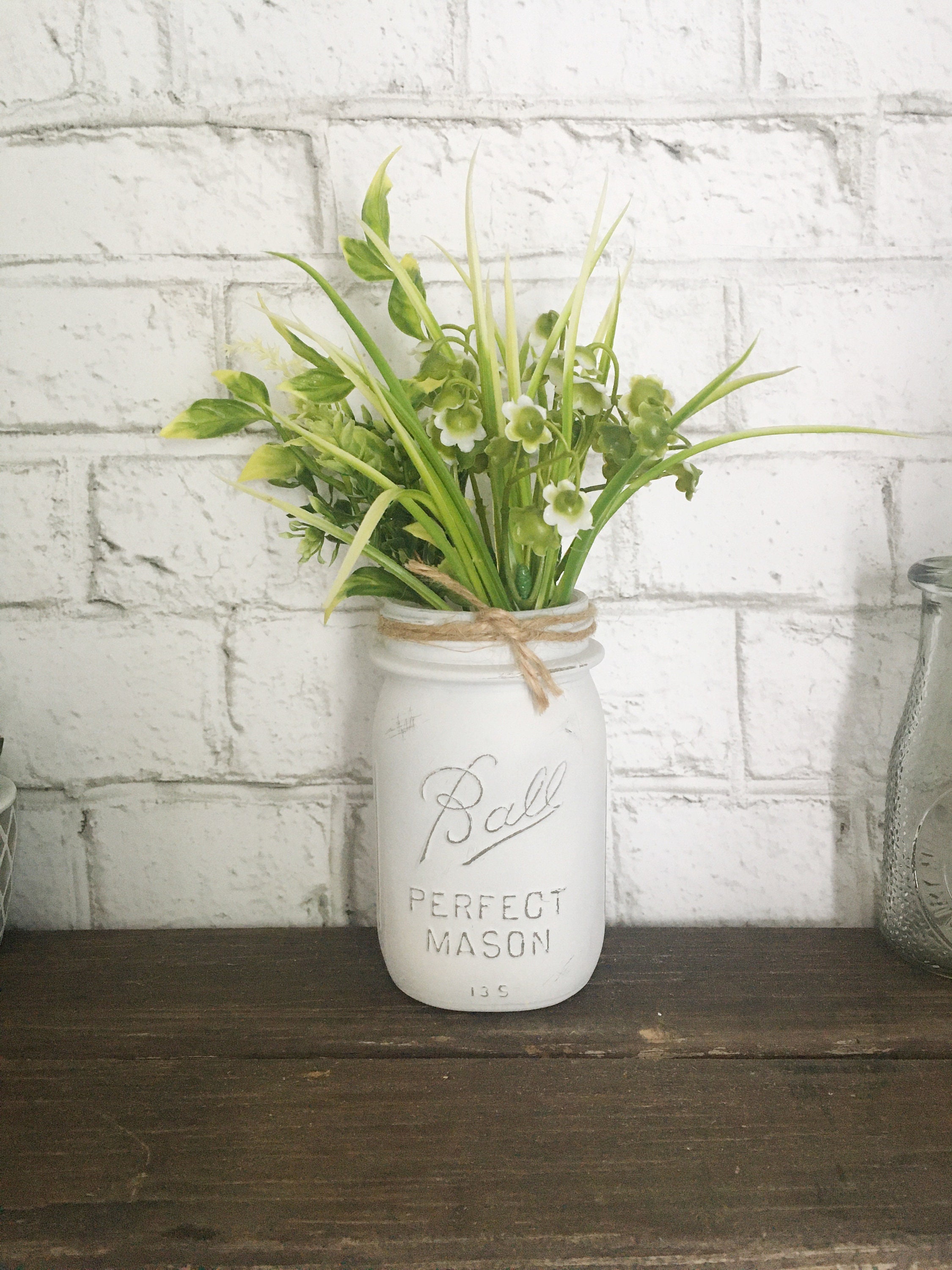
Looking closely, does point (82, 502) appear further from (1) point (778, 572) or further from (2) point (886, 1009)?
(2) point (886, 1009)

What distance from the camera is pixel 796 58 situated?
0.74m

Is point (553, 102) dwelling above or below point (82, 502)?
above

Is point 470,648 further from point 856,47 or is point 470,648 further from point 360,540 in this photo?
point 856,47

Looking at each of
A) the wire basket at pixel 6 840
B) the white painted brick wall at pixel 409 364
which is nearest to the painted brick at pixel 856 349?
the white painted brick wall at pixel 409 364

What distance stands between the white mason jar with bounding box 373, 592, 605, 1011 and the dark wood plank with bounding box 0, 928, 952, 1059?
4 centimetres

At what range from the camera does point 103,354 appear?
783 mm

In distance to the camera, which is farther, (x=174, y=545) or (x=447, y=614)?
(x=174, y=545)

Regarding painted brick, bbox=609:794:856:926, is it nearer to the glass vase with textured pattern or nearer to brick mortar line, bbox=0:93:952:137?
the glass vase with textured pattern

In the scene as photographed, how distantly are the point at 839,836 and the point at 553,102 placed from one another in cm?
63

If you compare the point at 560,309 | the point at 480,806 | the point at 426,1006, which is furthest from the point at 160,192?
the point at 426,1006

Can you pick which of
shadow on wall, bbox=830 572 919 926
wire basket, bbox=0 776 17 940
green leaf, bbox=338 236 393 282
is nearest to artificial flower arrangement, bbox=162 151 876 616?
green leaf, bbox=338 236 393 282

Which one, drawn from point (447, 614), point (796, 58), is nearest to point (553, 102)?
point (796, 58)

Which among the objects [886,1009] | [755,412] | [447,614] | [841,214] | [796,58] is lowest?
[886,1009]

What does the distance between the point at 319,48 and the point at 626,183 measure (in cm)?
25
